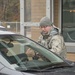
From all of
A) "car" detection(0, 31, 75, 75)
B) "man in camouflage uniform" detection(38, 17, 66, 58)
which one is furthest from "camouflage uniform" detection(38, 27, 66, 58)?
"car" detection(0, 31, 75, 75)

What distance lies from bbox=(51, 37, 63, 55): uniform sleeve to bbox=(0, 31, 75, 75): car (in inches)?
9.3

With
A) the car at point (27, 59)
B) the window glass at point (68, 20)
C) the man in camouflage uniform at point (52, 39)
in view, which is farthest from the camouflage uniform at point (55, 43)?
the window glass at point (68, 20)

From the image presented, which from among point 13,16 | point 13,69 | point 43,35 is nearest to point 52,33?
point 43,35

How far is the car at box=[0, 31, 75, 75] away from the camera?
449 centimetres

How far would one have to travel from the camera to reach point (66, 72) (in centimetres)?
458

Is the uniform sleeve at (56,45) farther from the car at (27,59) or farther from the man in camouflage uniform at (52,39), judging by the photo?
the car at (27,59)

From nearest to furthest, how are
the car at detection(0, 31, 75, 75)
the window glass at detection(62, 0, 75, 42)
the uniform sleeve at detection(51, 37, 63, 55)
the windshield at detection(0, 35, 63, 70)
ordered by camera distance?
the car at detection(0, 31, 75, 75)
the windshield at detection(0, 35, 63, 70)
the uniform sleeve at detection(51, 37, 63, 55)
the window glass at detection(62, 0, 75, 42)

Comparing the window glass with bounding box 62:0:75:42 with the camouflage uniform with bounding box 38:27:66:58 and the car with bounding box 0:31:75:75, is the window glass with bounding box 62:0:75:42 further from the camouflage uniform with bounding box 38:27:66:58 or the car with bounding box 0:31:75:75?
the car with bounding box 0:31:75:75

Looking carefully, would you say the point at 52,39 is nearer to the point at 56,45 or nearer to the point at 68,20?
the point at 56,45

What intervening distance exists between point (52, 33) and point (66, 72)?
4.46ft

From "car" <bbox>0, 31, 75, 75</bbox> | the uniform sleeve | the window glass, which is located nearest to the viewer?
"car" <bbox>0, 31, 75, 75</bbox>

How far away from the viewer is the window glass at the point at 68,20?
33.7 feet

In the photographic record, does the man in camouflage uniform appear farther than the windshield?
Yes

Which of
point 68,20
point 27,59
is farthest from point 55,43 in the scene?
point 68,20
